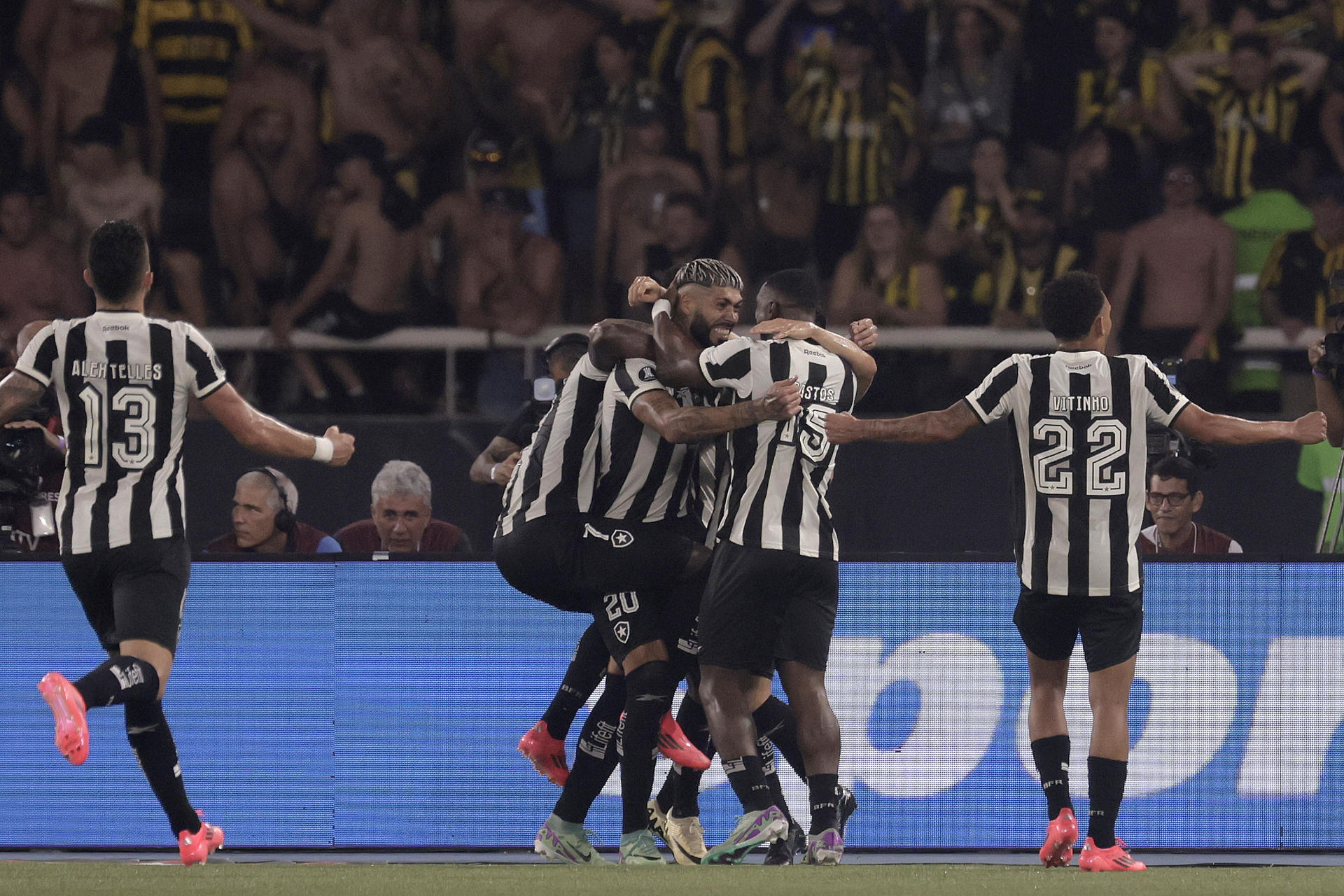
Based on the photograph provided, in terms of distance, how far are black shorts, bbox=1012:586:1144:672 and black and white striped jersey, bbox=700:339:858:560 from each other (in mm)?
681

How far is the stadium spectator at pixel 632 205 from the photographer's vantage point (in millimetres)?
9875

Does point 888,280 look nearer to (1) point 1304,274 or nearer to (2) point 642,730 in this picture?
(1) point 1304,274

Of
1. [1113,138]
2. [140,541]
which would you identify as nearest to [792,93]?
[1113,138]

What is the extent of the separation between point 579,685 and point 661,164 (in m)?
4.56

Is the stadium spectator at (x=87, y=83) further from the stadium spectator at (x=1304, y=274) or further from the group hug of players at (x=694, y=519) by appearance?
the stadium spectator at (x=1304, y=274)

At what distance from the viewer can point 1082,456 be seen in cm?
540

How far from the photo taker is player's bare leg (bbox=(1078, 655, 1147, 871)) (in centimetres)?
536

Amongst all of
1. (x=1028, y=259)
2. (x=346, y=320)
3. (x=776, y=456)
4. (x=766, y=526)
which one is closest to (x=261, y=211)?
(x=346, y=320)

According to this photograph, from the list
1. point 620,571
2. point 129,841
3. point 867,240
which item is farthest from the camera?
point 867,240

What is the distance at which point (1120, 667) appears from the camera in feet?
17.6

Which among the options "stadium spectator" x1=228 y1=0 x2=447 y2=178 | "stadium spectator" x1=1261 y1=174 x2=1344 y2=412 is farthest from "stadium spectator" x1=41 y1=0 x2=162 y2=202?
"stadium spectator" x1=1261 y1=174 x2=1344 y2=412

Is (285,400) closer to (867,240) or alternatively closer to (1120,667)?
(867,240)

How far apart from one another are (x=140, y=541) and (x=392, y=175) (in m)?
5.51

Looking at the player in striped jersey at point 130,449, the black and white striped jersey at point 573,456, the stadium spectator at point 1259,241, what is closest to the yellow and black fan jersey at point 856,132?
the stadium spectator at point 1259,241
